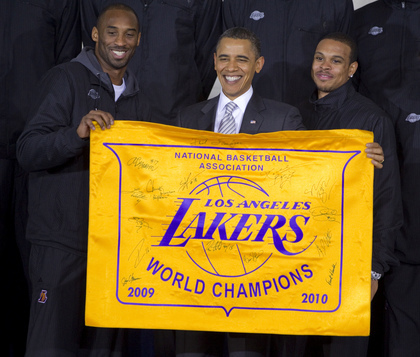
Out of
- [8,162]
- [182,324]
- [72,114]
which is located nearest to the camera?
[182,324]

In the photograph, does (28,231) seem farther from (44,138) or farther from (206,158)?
(206,158)

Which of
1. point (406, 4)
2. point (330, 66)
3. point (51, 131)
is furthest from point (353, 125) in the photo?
point (51, 131)

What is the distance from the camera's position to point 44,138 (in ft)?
9.37

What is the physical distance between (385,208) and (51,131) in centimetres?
156

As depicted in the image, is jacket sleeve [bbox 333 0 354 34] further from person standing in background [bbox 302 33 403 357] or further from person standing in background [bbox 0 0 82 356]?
person standing in background [bbox 0 0 82 356]

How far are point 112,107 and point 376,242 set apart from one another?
1.37 m

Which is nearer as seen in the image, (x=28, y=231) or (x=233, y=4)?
(x=28, y=231)

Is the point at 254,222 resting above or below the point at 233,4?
below

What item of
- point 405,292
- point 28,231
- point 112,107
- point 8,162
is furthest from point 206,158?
point 405,292

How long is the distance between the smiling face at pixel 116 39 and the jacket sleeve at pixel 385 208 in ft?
4.09

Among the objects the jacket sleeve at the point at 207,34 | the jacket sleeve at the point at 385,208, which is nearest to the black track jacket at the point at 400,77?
the jacket sleeve at the point at 385,208

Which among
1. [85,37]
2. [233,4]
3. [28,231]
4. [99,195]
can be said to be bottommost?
[28,231]

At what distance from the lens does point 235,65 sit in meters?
3.12

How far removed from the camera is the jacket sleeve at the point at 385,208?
3115 millimetres
